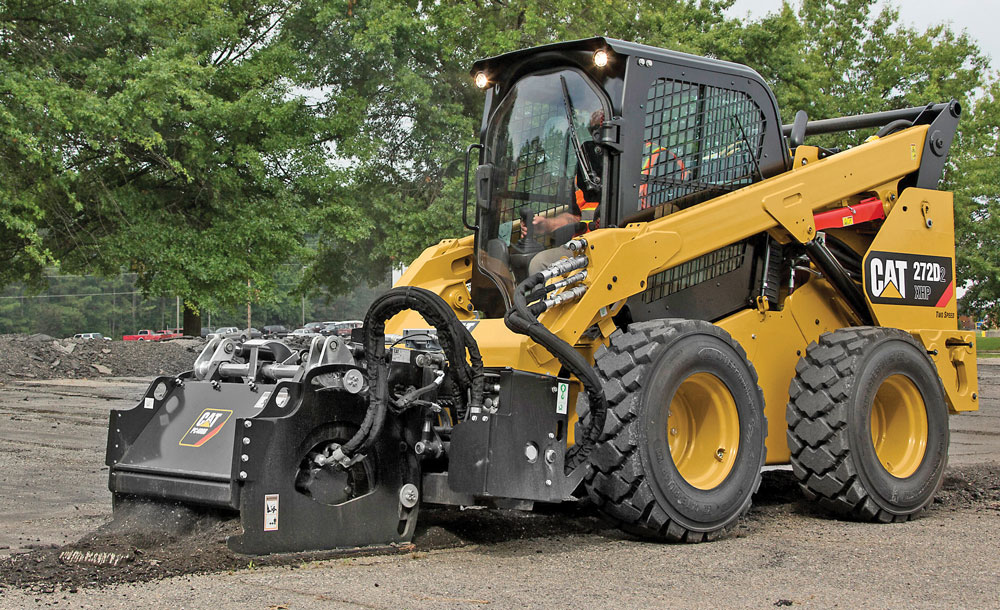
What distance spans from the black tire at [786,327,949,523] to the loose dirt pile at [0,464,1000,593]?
0.37 metres

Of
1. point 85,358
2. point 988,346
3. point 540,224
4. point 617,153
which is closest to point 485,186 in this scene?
point 540,224

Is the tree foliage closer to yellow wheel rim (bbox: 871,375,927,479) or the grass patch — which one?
the grass patch

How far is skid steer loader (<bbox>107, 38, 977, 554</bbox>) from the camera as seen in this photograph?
5234 millimetres

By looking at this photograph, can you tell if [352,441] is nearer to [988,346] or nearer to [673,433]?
[673,433]

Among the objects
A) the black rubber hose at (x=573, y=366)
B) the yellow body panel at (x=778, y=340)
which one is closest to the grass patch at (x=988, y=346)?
the yellow body panel at (x=778, y=340)

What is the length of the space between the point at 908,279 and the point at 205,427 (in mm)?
5171

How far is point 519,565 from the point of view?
4965 millimetres

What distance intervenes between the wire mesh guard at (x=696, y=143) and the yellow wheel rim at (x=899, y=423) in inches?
70.7

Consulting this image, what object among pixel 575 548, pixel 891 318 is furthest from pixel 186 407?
pixel 891 318

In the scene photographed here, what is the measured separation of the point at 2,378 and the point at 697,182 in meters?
19.7

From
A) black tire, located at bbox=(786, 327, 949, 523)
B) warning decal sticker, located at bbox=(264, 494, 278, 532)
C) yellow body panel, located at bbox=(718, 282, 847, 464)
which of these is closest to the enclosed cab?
yellow body panel, located at bbox=(718, 282, 847, 464)

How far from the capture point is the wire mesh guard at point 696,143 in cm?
633

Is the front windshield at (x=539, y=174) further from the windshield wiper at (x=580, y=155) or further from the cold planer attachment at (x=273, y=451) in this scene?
the cold planer attachment at (x=273, y=451)

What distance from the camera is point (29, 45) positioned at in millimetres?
21422
